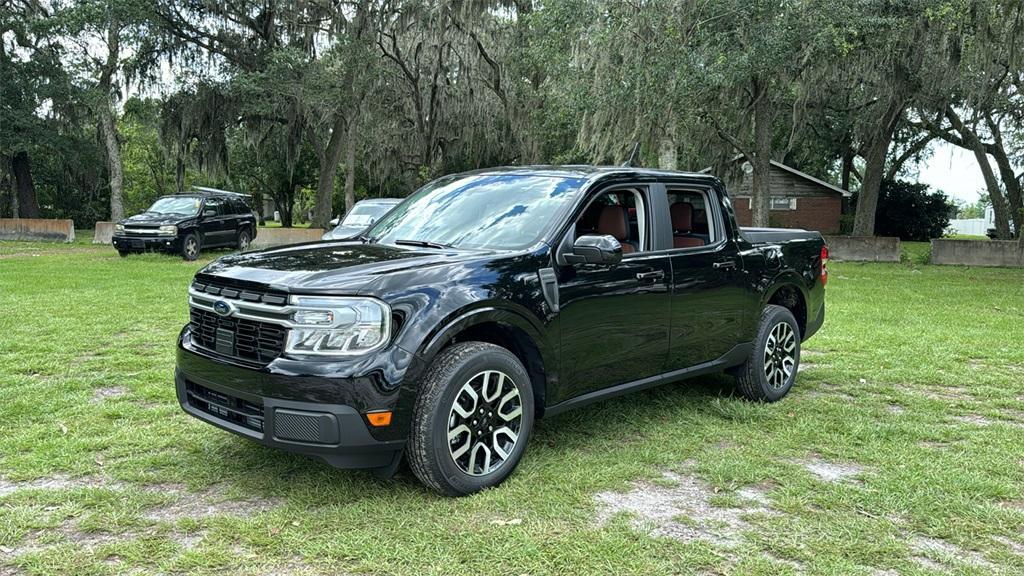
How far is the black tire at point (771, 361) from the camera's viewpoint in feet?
19.2

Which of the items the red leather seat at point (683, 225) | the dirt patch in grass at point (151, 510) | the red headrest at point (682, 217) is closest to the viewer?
the dirt patch in grass at point (151, 510)

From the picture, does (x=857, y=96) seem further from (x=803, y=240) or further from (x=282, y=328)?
(x=282, y=328)

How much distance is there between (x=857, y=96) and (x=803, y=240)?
19.9m

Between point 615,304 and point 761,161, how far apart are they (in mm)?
17348

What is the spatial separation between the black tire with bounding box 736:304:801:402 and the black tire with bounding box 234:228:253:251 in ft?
59.0

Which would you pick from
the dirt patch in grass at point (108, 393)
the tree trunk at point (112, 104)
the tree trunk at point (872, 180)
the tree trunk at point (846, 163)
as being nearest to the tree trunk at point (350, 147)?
the tree trunk at point (112, 104)

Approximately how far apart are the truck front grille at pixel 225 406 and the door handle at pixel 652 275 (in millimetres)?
2381

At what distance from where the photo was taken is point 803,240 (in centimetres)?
645

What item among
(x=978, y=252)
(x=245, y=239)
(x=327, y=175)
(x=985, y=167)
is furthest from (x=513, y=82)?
(x=985, y=167)

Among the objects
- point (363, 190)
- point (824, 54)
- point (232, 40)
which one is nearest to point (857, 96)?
point (824, 54)

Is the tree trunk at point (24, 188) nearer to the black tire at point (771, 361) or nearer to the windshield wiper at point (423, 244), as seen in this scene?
the windshield wiper at point (423, 244)

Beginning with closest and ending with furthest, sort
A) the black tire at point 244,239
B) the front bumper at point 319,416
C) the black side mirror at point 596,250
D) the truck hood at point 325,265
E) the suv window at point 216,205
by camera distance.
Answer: the front bumper at point 319,416 < the truck hood at point 325,265 < the black side mirror at point 596,250 < the suv window at point 216,205 < the black tire at point 244,239

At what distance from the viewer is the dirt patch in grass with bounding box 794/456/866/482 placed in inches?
171

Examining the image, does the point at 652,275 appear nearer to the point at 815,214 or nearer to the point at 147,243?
the point at 147,243
